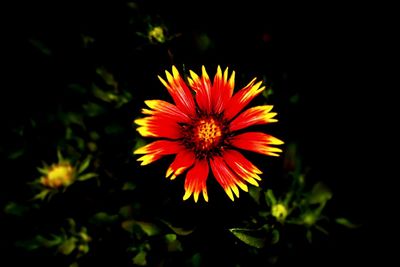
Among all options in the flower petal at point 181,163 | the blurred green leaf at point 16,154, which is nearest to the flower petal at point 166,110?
the flower petal at point 181,163

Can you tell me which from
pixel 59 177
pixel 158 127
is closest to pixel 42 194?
pixel 59 177

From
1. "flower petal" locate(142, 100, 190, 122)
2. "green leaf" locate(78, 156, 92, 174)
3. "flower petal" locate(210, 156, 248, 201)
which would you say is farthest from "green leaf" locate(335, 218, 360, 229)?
"green leaf" locate(78, 156, 92, 174)

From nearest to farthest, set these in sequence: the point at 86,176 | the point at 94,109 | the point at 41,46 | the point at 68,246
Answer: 1. the point at 86,176
2. the point at 68,246
3. the point at 94,109
4. the point at 41,46

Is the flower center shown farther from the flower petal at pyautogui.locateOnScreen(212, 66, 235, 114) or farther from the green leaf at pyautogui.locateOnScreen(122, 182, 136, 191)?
the green leaf at pyautogui.locateOnScreen(122, 182, 136, 191)

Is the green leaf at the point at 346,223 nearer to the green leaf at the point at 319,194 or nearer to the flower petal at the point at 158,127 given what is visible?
the green leaf at the point at 319,194

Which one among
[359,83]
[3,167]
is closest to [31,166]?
[3,167]

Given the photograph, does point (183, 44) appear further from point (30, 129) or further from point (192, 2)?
point (30, 129)

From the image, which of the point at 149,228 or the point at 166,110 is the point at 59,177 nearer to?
the point at 149,228
